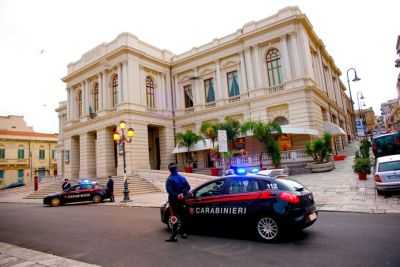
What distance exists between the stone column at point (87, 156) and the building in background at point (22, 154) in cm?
2051

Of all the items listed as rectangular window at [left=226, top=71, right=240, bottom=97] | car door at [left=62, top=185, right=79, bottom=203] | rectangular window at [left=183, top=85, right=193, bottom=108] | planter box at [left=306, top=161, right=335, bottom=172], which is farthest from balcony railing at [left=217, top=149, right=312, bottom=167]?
car door at [left=62, top=185, right=79, bottom=203]

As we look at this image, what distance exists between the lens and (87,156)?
2861 cm

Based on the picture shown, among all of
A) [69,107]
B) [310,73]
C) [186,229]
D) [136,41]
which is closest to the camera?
[186,229]

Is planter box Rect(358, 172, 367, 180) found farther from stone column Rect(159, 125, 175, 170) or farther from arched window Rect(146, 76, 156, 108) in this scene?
arched window Rect(146, 76, 156, 108)

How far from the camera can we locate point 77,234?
23.7 feet

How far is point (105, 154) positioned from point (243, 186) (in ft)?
74.9

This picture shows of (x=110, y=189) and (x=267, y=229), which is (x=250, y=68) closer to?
(x=110, y=189)

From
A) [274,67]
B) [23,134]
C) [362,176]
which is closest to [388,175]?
[362,176]

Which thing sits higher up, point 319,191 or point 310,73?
point 310,73

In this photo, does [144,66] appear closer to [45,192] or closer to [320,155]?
[45,192]

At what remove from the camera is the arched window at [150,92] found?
92.0 feet

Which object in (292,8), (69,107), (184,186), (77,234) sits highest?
(292,8)

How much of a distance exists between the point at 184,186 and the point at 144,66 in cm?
2334

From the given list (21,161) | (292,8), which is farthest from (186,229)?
(21,161)
